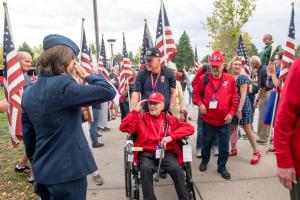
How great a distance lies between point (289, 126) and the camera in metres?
2.12

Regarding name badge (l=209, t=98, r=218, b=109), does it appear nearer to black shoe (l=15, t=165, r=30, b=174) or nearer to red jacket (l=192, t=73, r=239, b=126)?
red jacket (l=192, t=73, r=239, b=126)

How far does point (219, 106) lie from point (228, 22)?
870 inches

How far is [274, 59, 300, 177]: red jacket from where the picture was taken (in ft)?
6.74

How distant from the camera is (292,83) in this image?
204 cm

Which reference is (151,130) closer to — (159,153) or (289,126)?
(159,153)

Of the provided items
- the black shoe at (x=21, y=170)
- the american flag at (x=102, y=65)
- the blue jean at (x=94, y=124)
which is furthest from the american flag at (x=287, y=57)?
the american flag at (x=102, y=65)

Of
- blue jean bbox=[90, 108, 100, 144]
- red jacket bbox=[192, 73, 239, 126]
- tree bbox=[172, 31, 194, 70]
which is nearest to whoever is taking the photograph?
red jacket bbox=[192, 73, 239, 126]

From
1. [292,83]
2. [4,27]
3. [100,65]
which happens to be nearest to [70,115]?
[292,83]

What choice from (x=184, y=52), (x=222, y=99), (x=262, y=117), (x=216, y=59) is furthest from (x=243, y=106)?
(x=184, y=52)

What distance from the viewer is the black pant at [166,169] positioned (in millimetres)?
3660

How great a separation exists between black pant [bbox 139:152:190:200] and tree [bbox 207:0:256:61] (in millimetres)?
21303

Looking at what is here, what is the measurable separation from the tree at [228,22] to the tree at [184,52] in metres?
34.0

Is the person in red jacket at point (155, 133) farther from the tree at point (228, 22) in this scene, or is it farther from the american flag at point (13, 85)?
the tree at point (228, 22)

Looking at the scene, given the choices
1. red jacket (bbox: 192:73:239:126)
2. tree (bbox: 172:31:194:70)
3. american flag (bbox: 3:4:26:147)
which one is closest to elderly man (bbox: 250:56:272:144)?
red jacket (bbox: 192:73:239:126)
